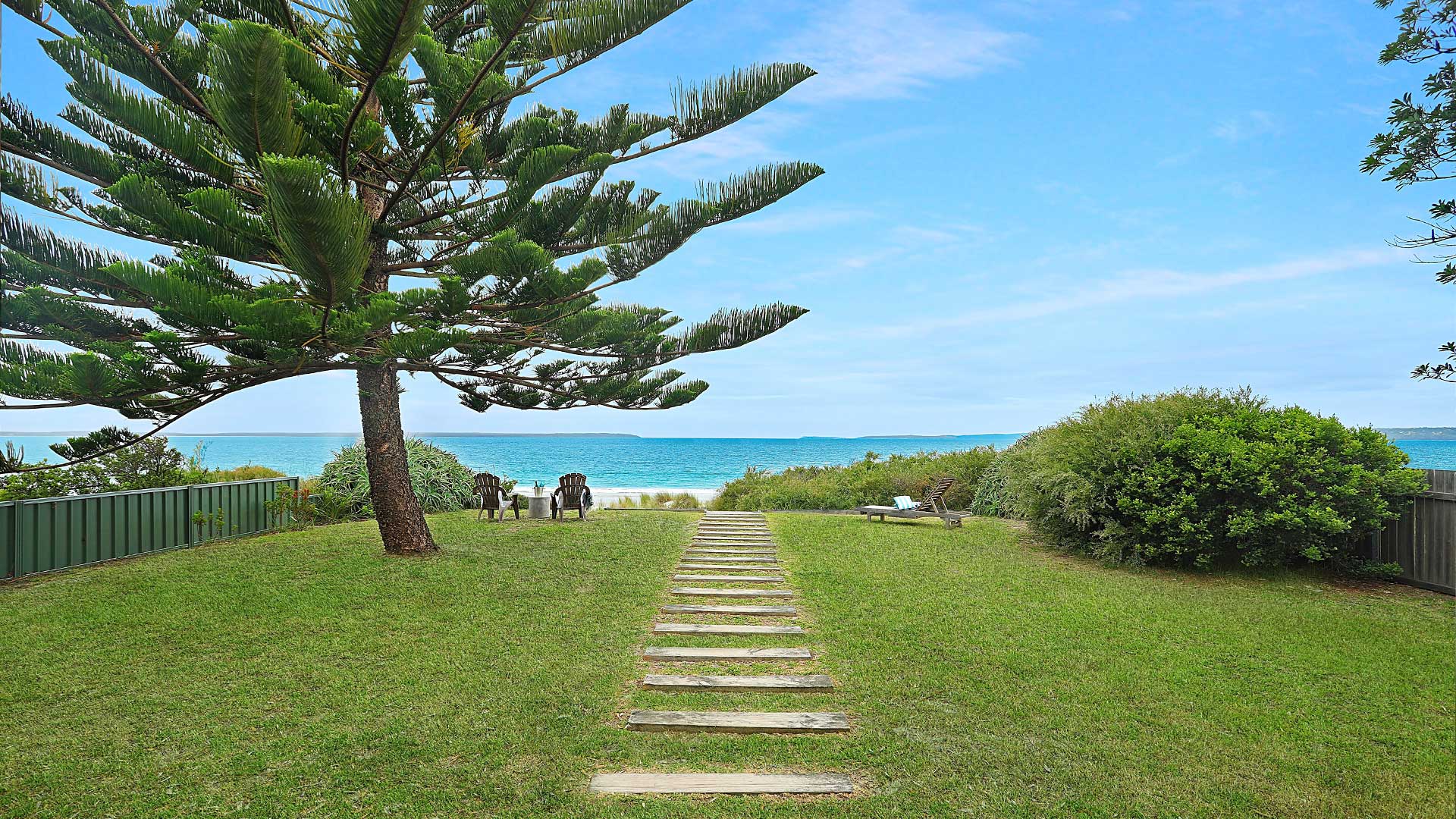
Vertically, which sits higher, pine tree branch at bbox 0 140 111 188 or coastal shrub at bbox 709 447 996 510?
pine tree branch at bbox 0 140 111 188

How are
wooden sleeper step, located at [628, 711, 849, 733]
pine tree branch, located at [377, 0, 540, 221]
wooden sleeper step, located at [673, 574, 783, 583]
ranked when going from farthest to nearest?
wooden sleeper step, located at [673, 574, 783, 583] → pine tree branch, located at [377, 0, 540, 221] → wooden sleeper step, located at [628, 711, 849, 733]

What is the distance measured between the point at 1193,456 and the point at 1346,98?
11.4 ft

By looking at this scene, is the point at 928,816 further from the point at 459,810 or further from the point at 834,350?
the point at 834,350

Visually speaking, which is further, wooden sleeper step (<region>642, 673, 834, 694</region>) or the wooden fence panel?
the wooden fence panel

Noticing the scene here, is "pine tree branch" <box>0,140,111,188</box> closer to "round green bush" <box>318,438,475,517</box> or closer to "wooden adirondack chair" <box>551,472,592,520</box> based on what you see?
"round green bush" <box>318,438,475,517</box>

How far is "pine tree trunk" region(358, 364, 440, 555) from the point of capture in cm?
753

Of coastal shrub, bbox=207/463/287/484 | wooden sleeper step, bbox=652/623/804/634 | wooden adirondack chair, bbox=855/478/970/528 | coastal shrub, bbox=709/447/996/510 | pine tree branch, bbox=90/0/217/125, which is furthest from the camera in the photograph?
coastal shrub, bbox=709/447/996/510

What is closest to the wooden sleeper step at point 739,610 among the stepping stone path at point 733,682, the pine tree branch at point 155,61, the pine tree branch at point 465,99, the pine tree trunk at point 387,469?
the stepping stone path at point 733,682

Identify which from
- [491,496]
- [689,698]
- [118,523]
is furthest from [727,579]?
[118,523]

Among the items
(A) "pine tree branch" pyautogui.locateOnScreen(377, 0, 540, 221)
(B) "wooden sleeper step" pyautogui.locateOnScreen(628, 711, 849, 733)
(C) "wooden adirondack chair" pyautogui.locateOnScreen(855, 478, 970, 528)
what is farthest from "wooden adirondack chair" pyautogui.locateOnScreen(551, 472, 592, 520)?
(B) "wooden sleeper step" pyautogui.locateOnScreen(628, 711, 849, 733)

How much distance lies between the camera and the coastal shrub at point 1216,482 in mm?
6340

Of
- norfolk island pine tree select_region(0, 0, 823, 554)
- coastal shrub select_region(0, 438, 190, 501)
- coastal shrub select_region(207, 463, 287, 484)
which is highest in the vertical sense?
norfolk island pine tree select_region(0, 0, 823, 554)

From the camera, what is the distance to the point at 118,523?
7668 millimetres

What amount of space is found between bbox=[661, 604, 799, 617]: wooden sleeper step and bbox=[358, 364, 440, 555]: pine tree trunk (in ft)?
12.1
